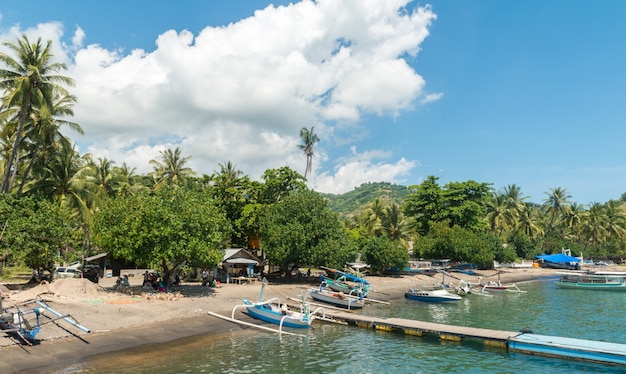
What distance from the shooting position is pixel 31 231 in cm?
3077

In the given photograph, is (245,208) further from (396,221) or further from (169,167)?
(396,221)

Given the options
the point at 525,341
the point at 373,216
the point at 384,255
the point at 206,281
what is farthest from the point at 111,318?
the point at 373,216

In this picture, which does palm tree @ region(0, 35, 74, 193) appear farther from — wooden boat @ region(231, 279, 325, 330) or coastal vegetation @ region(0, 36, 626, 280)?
wooden boat @ region(231, 279, 325, 330)

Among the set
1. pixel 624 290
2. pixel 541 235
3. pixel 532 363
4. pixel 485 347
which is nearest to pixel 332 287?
pixel 485 347

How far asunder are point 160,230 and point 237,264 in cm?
1741

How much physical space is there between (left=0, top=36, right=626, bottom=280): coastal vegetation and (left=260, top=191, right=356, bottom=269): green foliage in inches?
4.9

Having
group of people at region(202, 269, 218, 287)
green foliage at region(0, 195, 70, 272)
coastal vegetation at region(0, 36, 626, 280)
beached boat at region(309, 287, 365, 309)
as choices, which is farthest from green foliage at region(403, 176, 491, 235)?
green foliage at region(0, 195, 70, 272)

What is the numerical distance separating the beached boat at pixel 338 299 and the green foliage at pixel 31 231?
21.7 metres

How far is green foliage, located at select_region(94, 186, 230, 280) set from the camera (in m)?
30.9

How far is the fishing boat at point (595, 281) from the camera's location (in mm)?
57763

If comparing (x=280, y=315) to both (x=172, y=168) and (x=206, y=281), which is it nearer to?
(x=206, y=281)

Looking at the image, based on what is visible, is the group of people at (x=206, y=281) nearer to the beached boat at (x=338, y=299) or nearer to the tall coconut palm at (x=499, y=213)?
the beached boat at (x=338, y=299)

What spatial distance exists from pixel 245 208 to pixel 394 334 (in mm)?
26775

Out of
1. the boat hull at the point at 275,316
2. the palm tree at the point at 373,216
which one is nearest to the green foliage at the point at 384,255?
the palm tree at the point at 373,216
